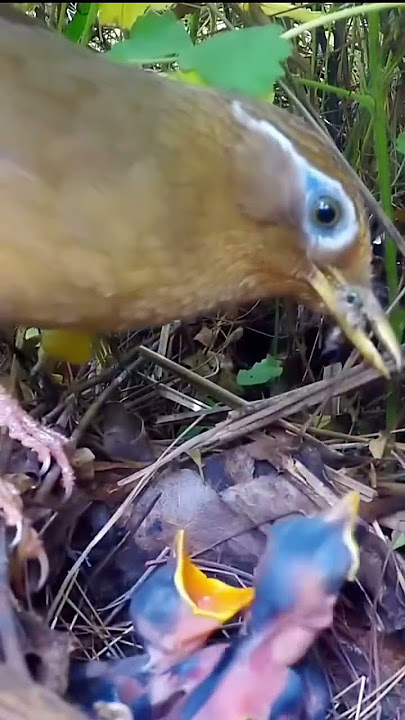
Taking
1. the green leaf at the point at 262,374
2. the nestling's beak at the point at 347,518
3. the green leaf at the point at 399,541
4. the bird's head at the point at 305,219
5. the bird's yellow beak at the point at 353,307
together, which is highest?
the bird's head at the point at 305,219

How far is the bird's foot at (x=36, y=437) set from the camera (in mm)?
1366

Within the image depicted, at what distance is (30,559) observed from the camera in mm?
1258

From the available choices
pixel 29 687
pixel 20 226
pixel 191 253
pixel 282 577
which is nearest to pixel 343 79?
pixel 191 253

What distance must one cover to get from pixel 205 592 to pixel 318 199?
505mm

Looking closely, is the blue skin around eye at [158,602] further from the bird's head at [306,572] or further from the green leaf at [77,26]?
the green leaf at [77,26]

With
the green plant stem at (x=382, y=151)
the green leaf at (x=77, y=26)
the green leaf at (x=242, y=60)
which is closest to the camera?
the green leaf at (x=242, y=60)

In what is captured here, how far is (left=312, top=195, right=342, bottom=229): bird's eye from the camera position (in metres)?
1.27

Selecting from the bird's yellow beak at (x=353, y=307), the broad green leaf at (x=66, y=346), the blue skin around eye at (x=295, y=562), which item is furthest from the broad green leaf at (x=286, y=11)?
the blue skin around eye at (x=295, y=562)

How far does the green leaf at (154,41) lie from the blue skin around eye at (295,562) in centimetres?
57

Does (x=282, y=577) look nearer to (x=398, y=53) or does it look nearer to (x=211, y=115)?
(x=211, y=115)

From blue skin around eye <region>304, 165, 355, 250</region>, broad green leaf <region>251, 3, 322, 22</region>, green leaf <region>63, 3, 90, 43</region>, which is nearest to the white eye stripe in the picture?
blue skin around eye <region>304, 165, 355, 250</region>

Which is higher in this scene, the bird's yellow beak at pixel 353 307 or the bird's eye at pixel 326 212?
the bird's eye at pixel 326 212

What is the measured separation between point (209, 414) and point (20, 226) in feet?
1.77

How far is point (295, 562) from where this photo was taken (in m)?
1.21
